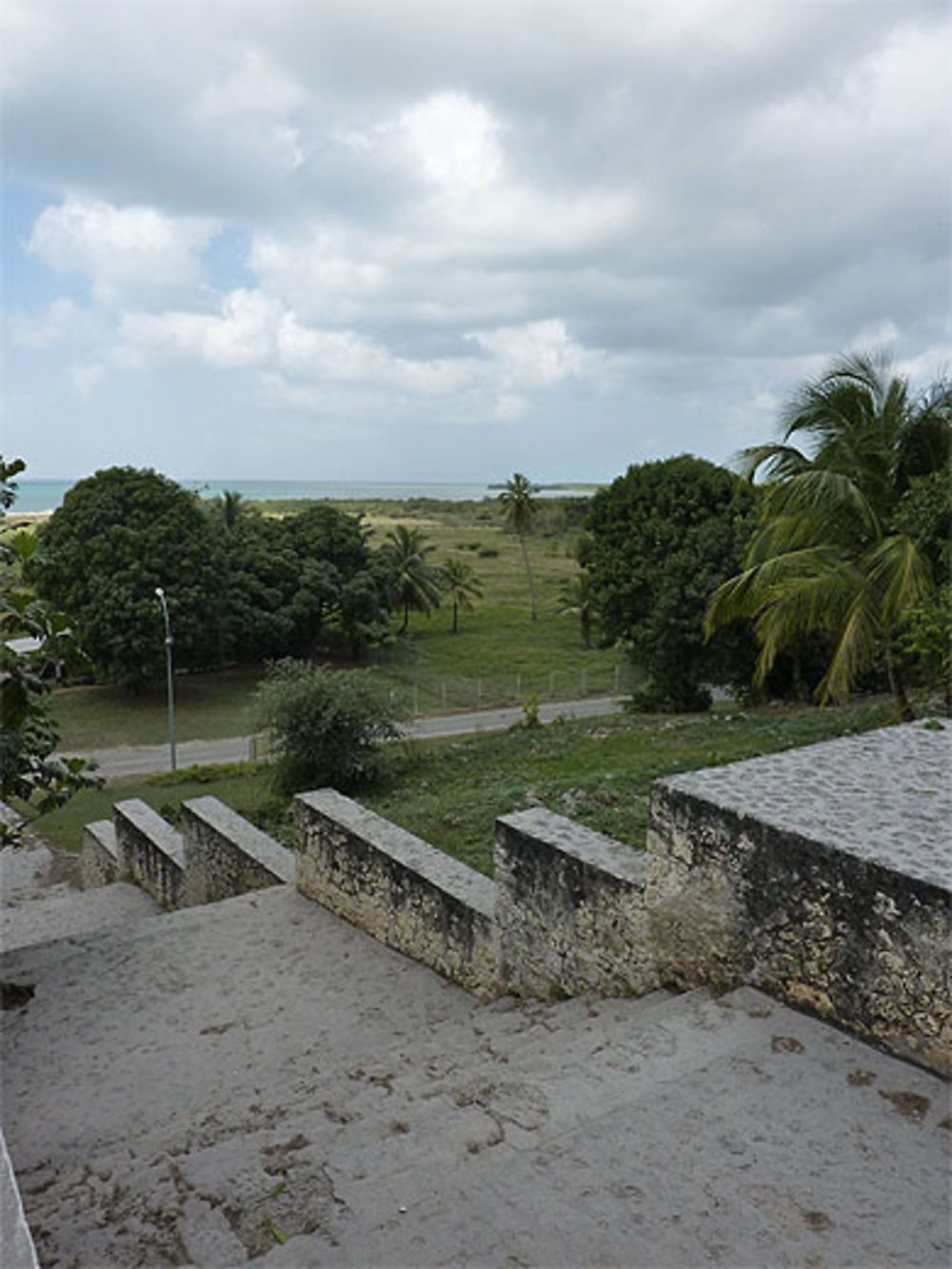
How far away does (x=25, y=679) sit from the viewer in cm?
518

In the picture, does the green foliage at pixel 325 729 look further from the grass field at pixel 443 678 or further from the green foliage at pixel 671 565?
the green foliage at pixel 671 565

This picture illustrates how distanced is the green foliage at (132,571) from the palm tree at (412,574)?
11257 mm

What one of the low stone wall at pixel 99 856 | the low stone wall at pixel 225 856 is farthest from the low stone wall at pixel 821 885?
the low stone wall at pixel 99 856

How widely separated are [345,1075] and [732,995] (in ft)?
6.31

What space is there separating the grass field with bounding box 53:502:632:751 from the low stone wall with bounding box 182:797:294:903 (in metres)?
7.65

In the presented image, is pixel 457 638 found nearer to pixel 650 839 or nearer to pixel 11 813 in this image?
pixel 11 813

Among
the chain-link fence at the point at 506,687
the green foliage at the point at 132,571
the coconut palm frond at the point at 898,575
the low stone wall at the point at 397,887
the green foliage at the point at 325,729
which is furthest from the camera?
the chain-link fence at the point at 506,687

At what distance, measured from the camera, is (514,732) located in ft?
60.4

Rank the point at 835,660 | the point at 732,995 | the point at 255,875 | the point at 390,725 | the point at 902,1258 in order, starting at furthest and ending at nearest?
the point at 390,725
the point at 835,660
the point at 255,875
the point at 732,995
the point at 902,1258

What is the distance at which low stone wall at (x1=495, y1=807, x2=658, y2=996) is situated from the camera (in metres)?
4.45

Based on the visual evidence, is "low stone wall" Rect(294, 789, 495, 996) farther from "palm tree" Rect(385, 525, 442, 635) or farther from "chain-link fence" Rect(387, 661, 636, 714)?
"palm tree" Rect(385, 525, 442, 635)

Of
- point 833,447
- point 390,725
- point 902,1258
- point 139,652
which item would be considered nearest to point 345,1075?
point 902,1258

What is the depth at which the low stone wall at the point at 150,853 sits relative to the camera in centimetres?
984

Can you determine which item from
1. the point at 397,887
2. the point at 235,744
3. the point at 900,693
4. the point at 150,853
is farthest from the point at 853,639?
the point at 235,744
